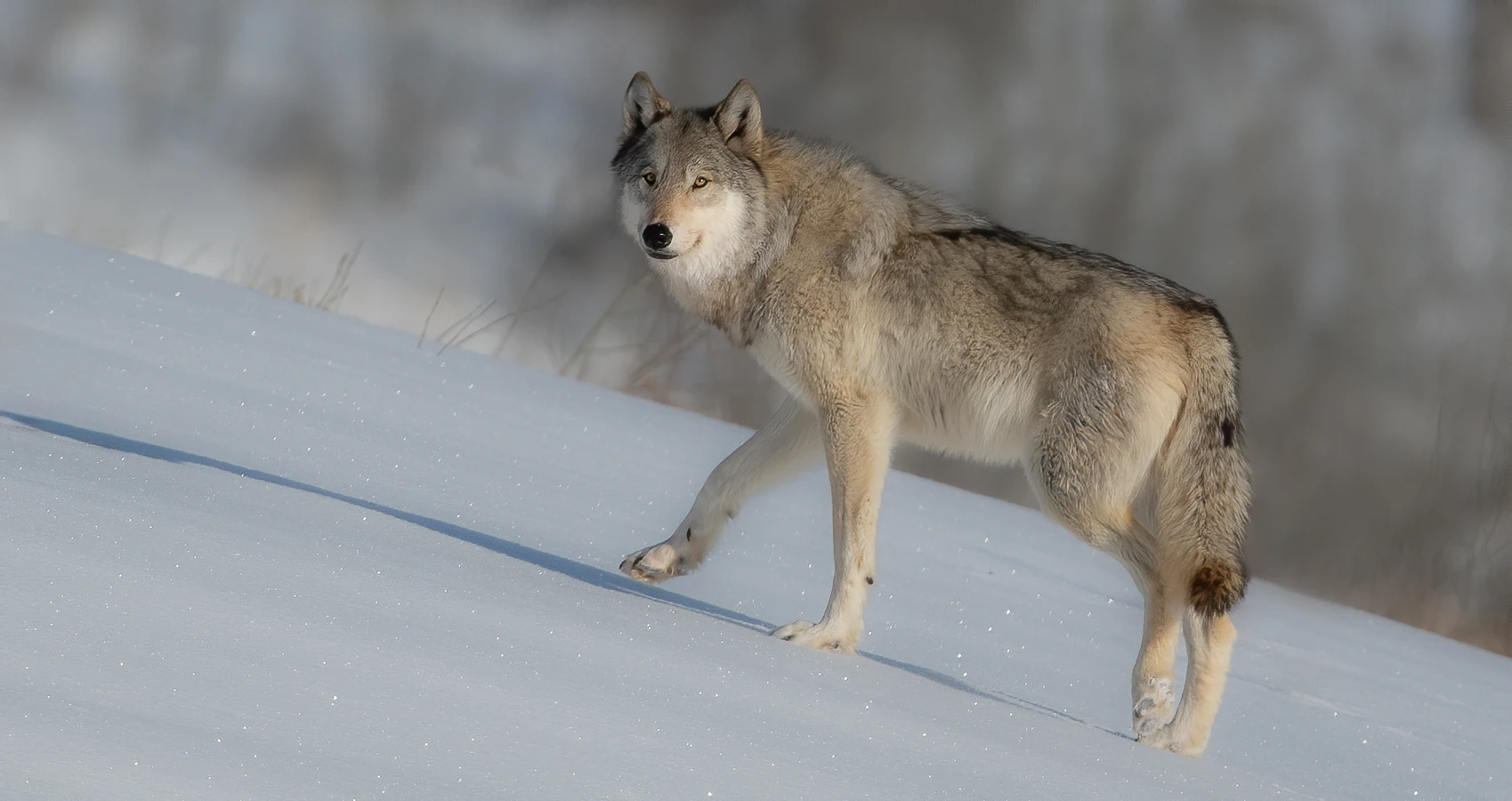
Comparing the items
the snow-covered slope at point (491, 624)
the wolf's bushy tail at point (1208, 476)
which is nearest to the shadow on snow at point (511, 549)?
the snow-covered slope at point (491, 624)

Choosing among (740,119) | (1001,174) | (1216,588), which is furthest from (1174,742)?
(1001,174)

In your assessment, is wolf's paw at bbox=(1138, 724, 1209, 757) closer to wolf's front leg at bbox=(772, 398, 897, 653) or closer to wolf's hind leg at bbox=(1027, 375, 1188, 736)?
wolf's hind leg at bbox=(1027, 375, 1188, 736)

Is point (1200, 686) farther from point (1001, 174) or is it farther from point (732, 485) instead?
point (1001, 174)

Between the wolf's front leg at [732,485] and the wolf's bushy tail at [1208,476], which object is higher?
the wolf's bushy tail at [1208,476]

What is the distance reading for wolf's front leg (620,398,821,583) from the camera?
16.0 ft

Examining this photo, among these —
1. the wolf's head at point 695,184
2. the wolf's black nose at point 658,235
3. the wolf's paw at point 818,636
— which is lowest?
the wolf's paw at point 818,636

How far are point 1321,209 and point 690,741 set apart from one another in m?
18.4

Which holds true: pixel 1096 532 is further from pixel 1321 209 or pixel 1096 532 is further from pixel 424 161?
pixel 424 161

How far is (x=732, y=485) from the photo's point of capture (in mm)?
4949

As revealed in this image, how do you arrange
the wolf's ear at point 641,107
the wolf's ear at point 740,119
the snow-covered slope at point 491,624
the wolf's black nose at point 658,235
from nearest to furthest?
1. the snow-covered slope at point 491,624
2. the wolf's black nose at point 658,235
3. the wolf's ear at point 740,119
4. the wolf's ear at point 641,107

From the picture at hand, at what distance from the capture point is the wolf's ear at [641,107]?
17.3 feet

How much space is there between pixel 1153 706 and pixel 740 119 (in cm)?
237

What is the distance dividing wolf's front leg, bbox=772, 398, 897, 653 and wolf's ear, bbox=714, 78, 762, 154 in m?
1.07

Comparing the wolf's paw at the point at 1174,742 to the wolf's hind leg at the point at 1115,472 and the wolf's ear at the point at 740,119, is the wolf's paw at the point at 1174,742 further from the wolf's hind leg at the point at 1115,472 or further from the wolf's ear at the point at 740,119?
the wolf's ear at the point at 740,119
